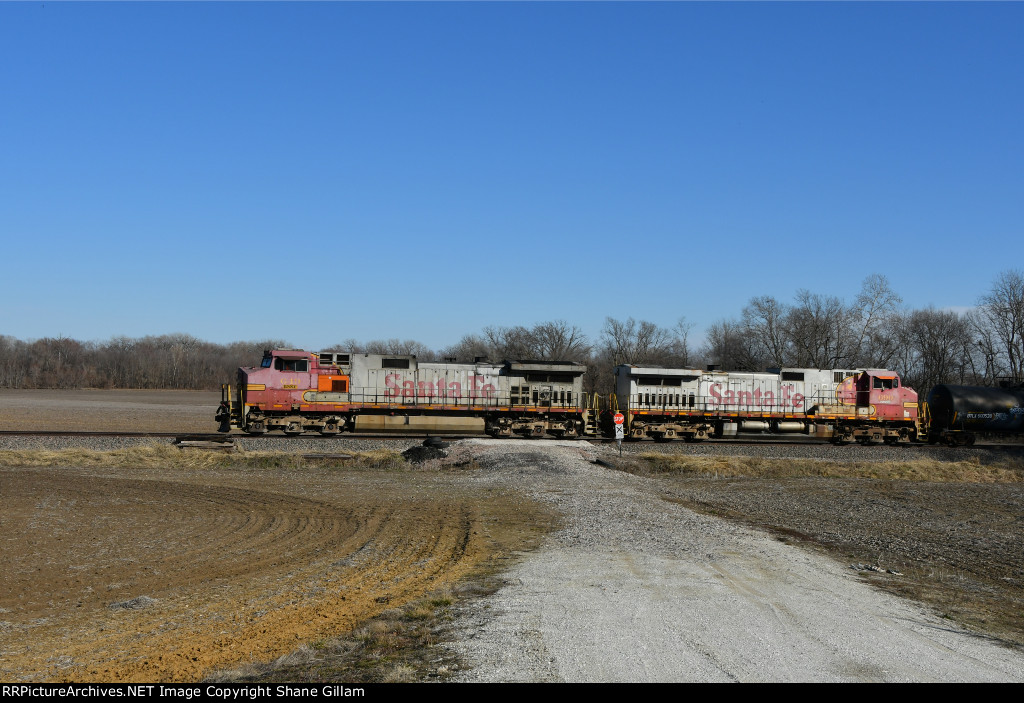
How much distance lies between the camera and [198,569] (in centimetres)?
998

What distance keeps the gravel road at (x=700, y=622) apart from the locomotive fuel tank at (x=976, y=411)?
29198 mm

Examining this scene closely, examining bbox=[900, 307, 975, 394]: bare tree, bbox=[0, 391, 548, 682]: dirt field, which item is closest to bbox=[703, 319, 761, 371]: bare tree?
bbox=[900, 307, 975, 394]: bare tree

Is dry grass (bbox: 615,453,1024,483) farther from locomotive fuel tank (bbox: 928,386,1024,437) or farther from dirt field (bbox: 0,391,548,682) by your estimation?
locomotive fuel tank (bbox: 928,386,1024,437)

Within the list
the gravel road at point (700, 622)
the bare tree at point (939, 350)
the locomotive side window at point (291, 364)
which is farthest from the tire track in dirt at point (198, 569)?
the bare tree at point (939, 350)

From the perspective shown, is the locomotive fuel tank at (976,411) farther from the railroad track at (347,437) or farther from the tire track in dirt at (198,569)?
the tire track in dirt at (198,569)

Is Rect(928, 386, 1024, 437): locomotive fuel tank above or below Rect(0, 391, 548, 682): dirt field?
above

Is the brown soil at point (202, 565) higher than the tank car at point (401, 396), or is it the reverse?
the tank car at point (401, 396)

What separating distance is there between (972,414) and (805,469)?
16794mm

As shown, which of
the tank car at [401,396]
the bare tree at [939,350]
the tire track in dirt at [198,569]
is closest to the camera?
the tire track in dirt at [198,569]

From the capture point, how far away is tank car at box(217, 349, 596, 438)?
31.2 m

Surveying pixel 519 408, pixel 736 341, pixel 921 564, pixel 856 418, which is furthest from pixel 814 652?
pixel 736 341

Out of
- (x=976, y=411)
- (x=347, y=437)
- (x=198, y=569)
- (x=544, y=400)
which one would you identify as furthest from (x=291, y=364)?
(x=976, y=411)

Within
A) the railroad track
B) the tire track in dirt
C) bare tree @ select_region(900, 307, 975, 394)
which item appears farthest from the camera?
bare tree @ select_region(900, 307, 975, 394)

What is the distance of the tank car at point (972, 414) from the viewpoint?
36656 mm
